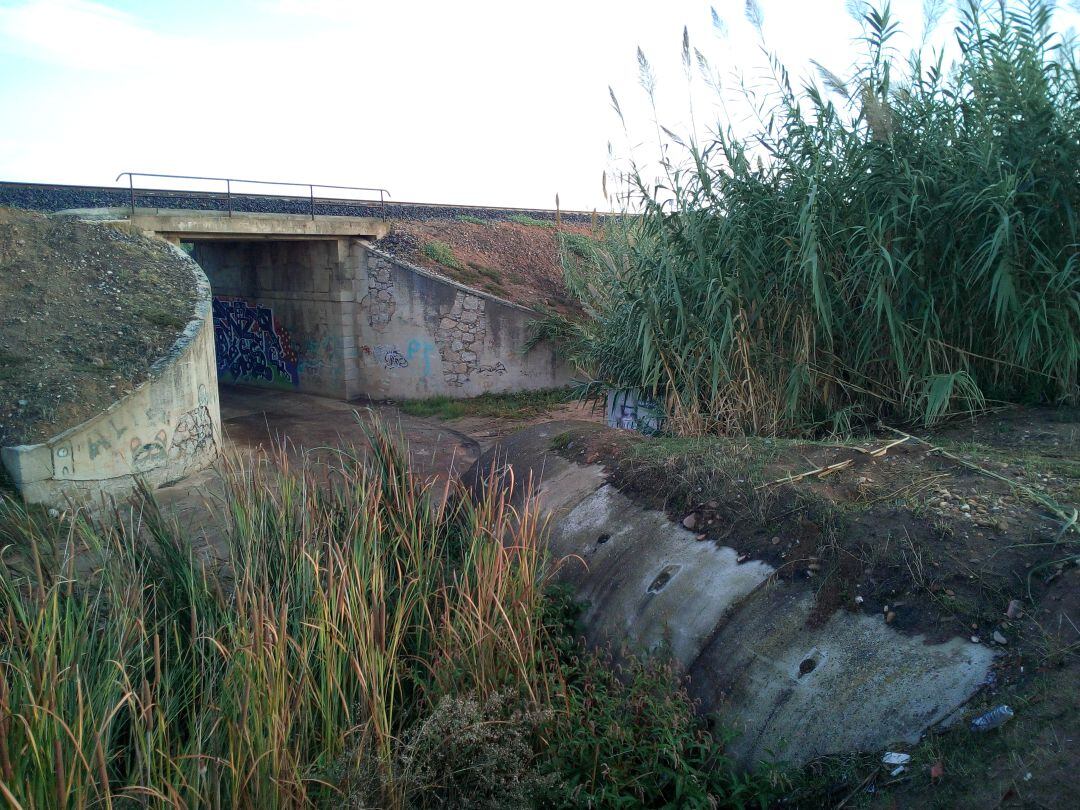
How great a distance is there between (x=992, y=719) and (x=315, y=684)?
2544mm

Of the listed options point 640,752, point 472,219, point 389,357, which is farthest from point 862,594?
point 472,219

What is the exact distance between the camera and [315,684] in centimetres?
333

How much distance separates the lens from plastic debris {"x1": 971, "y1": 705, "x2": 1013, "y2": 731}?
113 inches

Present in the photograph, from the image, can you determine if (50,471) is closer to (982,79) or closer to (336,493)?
(336,493)

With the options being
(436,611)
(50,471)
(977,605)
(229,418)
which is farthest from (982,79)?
(229,418)

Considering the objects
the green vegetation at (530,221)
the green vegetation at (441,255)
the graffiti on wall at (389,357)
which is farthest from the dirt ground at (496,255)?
the graffiti on wall at (389,357)

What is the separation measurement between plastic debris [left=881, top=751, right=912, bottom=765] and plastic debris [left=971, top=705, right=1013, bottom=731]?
0.25 m

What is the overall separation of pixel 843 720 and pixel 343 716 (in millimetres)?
2014

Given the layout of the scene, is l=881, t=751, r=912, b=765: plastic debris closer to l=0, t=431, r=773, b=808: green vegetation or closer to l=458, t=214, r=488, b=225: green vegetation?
l=0, t=431, r=773, b=808: green vegetation

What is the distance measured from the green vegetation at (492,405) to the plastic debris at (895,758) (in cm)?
1184

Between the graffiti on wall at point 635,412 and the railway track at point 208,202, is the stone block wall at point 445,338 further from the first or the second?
the graffiti on wall at point 635,412

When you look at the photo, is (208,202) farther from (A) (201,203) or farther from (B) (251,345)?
(B) (251,345)

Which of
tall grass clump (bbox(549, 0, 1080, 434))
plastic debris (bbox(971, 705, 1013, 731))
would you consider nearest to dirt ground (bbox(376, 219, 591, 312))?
tall grass clump (bbox(549, 0, 1080, 434))

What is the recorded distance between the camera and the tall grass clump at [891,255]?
5.53 metres
